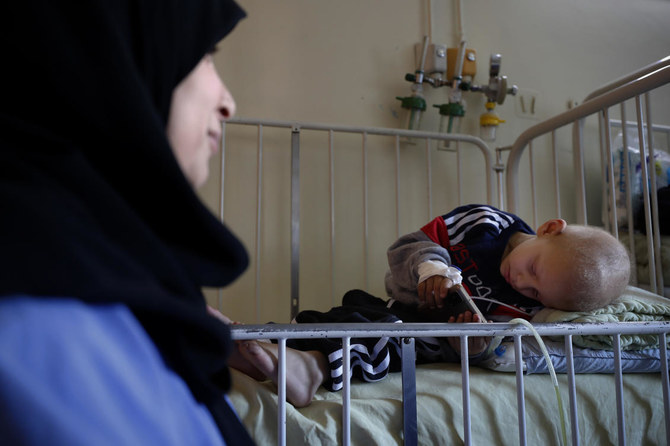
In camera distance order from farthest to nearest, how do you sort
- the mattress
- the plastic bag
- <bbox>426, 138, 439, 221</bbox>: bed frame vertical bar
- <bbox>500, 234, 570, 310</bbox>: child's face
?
<bbox>426, 138, 439, 221</bbox>: bed frame vertical bar < the plastic bag < <bbox>500, 234, 570, 310</bbox>: child's face < the mattress

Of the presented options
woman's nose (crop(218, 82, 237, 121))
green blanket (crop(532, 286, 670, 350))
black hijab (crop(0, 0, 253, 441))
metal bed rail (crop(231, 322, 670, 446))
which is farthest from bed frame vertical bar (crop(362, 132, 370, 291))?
black hijab (crop(0, 0, 253, 441))

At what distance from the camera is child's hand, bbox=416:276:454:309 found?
118cm

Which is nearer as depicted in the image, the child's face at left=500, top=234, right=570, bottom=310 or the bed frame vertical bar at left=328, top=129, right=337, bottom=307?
the child's face at left=500, top=234, right=570, bottom=310

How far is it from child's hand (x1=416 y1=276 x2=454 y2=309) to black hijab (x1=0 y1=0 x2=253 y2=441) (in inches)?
33.8

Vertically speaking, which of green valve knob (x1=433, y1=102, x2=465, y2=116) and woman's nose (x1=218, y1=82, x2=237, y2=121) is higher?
green valve knob (x1=433, y1=102, x2=465, y2=116)

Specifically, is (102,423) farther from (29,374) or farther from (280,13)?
(280,13)

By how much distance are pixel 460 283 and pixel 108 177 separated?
0.99 meters

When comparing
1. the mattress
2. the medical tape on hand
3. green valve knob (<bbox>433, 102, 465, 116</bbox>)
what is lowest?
the mattress

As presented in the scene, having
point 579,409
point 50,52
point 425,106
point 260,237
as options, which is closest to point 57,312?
point 50,52

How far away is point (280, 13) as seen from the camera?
6.88 ft

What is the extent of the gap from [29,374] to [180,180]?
0.15m

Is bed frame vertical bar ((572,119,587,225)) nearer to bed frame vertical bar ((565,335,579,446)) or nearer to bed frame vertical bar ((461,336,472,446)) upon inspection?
bed frame vertical bar ((565,335,579,446))

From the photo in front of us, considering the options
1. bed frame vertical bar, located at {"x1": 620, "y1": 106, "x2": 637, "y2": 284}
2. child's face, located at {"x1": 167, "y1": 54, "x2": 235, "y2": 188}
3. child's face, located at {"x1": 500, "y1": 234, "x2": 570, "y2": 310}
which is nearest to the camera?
child's face, located at {"x1": 167, "y1": 54, "x2": 235, "y2": 188}

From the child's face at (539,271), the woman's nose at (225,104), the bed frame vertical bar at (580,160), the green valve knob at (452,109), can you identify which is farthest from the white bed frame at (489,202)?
the woman's nose at (225,104)
